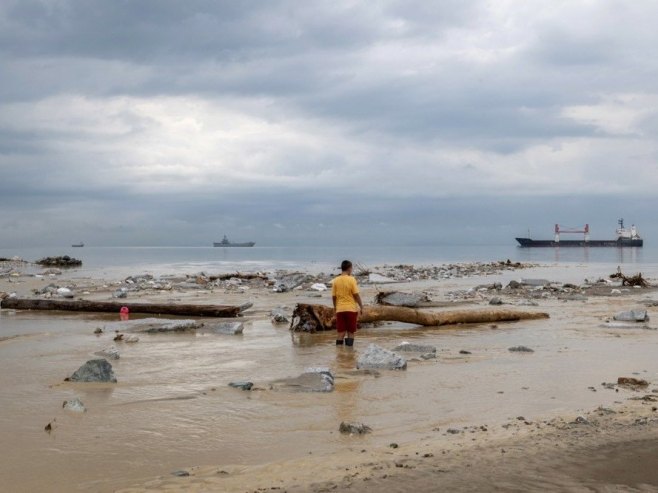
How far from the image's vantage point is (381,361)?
8992 millimetres

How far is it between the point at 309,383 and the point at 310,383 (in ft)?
0.06

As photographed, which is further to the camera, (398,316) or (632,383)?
(398,316)

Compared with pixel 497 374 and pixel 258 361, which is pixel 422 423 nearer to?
pixel 497 374

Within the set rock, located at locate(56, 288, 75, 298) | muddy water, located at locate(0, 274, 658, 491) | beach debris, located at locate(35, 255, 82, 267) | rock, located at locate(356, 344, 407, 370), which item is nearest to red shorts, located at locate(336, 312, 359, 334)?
muddy water, located at locate(0, 274, 658, 491)

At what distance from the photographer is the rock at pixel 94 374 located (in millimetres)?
A: 7918

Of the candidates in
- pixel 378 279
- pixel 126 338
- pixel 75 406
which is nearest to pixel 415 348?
pixel 126 338

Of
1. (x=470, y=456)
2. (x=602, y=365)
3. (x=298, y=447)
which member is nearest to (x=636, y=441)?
(x=470, y=456)

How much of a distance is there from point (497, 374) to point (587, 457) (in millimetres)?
3635

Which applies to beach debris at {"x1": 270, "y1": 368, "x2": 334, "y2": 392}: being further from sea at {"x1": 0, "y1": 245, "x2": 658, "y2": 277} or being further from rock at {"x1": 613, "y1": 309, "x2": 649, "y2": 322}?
sea at {"x1": 0, "y1": 245, "x2": 658, "y2": 277}

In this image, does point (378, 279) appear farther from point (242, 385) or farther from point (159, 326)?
point (242, 385)

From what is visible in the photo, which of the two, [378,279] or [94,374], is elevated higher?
[378,279]

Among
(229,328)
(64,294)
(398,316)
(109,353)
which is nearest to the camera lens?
(109,353)

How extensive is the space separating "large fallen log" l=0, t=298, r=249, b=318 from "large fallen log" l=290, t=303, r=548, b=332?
8.68 feet

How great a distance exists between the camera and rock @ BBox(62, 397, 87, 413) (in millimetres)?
6500
